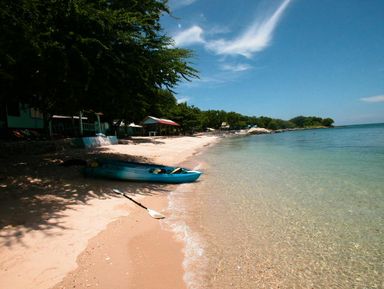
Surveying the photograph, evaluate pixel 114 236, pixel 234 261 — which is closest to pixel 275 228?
pixel 234 261

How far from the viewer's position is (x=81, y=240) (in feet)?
19.0

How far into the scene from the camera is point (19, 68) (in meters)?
11.4

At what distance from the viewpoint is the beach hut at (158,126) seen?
1954 inches

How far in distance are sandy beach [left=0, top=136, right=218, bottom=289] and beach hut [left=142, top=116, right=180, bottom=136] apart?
1567 inches

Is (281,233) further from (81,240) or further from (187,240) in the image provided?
(81,240)

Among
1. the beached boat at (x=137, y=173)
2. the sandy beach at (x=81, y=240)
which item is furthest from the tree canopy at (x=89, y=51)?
the sandy beach at (x=81, y=240)

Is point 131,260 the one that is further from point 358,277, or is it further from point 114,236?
point 358,277

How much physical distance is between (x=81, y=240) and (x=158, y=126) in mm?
51331

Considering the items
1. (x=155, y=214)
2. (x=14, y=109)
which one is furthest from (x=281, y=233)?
(x=14, y=109)

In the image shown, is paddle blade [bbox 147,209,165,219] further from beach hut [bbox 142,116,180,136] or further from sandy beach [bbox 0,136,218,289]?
beach hut [bbox 142,116,180,136]

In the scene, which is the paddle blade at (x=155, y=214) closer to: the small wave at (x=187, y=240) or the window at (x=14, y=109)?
the small wave at (x=187, y=240)

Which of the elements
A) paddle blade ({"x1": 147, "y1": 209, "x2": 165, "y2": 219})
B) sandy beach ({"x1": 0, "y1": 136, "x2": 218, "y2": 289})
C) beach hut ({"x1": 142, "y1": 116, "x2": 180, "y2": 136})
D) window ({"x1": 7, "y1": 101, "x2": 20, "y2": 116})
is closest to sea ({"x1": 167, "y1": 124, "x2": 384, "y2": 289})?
paddle blade ({"x1": 147, "y1": 209, "x2": 165, "y2": 219})

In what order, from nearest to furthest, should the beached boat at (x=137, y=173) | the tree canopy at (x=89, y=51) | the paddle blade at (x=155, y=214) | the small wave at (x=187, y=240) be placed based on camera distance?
the small wave at (x=187, y=240), the paddle blade at (x=155, y=214), the tree canopy at (x=89, y=51), the beached boat at (x=137, y=173)

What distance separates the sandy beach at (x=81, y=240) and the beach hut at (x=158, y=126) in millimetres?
39800
